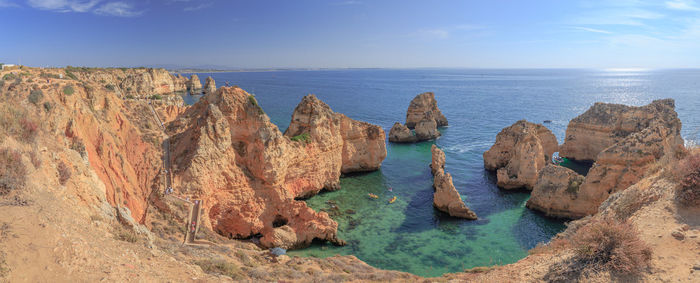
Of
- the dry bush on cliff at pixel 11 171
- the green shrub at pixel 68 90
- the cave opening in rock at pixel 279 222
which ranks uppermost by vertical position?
the green shrub at pixel 68 90

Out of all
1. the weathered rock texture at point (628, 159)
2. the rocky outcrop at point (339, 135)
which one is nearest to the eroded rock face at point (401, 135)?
the rocky outcrop at point (339, 135)

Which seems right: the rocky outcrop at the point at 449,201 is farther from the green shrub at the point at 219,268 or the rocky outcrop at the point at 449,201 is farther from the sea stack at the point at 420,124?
the sea stack at the point at 420,124

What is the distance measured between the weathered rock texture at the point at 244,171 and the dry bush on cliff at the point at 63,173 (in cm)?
757

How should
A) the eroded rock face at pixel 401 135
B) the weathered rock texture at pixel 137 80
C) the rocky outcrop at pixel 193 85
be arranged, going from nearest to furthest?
1. the eroded rock face at pixel 401 135
2. the weathered rock texture at pixel 137 80
3. the rocky outcrop at pixel 193 85

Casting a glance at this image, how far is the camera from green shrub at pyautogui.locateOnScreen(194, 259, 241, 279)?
11.5 m

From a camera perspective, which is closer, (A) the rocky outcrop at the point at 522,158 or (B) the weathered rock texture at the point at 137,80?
(A) the rocky outcrop at the point at 522,158

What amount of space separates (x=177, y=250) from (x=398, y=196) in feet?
72.5

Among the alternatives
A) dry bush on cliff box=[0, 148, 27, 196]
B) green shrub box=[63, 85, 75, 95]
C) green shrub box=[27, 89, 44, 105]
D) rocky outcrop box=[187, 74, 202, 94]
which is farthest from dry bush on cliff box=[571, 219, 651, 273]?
rocky outcrop box=[187, 74, 202, 94]

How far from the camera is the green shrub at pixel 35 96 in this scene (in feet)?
51.1

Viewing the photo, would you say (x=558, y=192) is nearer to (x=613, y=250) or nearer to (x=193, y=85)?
(x=613, y=250)

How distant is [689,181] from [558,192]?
635 inches

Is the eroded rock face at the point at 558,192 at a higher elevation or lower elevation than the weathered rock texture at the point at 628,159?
lower

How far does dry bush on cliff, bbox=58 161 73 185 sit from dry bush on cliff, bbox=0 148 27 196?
4.69 ft

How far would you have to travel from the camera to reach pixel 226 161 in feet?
74.9
